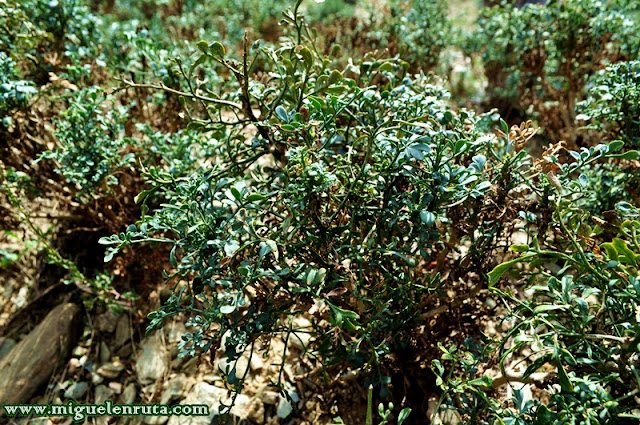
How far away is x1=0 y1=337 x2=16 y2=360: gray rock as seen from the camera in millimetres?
2240

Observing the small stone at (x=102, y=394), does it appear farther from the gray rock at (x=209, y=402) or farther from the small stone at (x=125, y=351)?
the gray rock at (x=209, y=402)

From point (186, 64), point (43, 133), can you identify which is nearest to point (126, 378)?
point (43, 133)

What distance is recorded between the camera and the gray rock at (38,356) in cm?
208

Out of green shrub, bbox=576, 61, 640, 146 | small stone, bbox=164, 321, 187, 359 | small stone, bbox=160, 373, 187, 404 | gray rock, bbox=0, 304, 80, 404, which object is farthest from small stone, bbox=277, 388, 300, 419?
green shrub, bbox=576, 61, 640, 146

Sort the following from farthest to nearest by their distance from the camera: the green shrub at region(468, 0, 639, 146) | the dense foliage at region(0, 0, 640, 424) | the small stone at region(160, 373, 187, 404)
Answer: the green shrub at region(468, 0, 639, 146) < the small stone at region(160, 373, 187, 404) < the dense foliage at region(0, 0, 640, 424)

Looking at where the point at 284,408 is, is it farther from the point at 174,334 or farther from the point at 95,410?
the point at 95,410

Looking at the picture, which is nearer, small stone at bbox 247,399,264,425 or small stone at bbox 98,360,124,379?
small stone at bbox 247,399,264,425

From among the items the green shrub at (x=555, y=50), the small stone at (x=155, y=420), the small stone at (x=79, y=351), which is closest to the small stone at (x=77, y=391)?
the small stone at (x=79, y=351)

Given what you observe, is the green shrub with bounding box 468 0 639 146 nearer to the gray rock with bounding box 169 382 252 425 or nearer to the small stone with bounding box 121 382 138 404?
the gray rock with bounding box 169 382 252 425

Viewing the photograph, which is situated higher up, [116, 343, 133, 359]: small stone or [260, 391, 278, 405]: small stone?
[116, 343, 133, 359]: small stone

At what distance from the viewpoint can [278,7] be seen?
13.6 ft

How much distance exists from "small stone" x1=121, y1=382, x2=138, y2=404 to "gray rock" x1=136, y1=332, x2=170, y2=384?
0.04 metres

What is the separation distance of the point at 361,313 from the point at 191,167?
1.03 metres

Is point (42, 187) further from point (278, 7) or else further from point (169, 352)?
point (278, 7)
